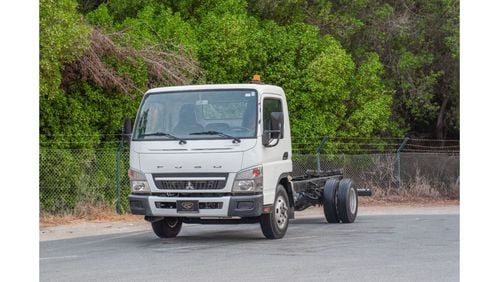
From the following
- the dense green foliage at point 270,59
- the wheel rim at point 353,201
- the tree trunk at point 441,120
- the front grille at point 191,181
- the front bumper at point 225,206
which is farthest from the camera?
the tree trunk at point 441,120

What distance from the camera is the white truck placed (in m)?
13.8

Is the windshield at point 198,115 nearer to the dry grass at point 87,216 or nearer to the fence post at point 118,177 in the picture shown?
the dry grass at point 87,216

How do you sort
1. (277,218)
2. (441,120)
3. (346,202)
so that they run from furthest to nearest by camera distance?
1. (441,120)
2. (346,202)
3. (277,218)

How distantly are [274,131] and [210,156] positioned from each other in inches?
44.3

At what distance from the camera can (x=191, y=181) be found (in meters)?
13.9

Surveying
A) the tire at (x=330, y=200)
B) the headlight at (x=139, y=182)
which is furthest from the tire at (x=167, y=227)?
the tire at (x=330, y=200)

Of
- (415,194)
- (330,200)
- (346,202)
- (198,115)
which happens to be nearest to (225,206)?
(198,115)

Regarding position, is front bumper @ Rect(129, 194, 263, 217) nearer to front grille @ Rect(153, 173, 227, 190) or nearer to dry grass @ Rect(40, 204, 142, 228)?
front grille @ Rect(153, 173, 227, 190)

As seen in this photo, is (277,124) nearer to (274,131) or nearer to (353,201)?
(274,131)

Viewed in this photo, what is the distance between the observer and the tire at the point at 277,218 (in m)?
14.5

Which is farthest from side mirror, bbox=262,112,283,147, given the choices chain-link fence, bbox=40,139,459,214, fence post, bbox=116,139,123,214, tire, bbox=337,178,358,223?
fence post, bbox=116,139,123,214

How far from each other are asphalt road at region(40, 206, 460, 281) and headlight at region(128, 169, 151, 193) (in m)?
0.90

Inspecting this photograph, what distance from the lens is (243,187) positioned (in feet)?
45.4
